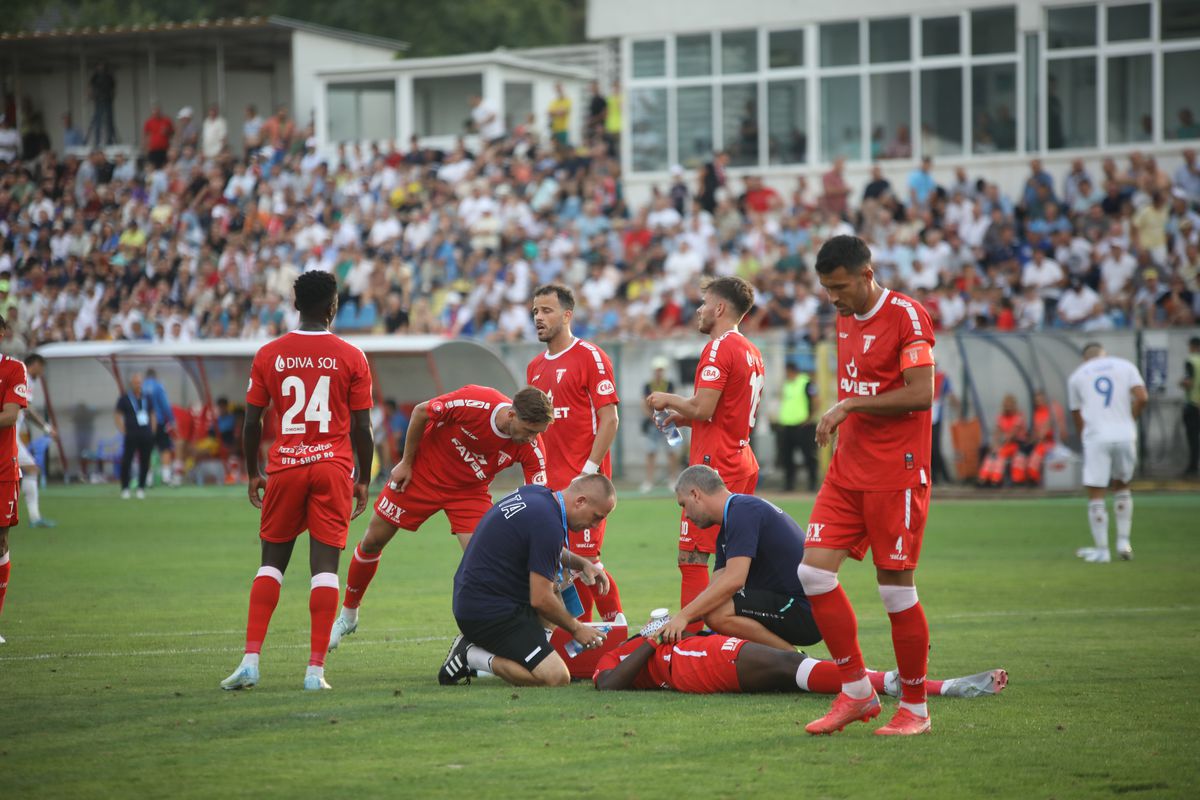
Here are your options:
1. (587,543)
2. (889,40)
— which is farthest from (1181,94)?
(587,543)

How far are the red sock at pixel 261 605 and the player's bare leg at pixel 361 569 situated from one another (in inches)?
60.8

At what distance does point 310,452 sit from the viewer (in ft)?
28.3

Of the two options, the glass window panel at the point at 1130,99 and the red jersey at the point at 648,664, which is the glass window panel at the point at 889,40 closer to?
the glass window panel at the point at 1130,99

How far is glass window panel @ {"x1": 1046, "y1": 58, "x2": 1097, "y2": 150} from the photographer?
3142 centimetres

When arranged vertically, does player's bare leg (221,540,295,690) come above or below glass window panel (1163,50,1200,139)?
below

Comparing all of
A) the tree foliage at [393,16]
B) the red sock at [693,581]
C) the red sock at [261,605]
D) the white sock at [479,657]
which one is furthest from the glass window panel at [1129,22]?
the tree foliage at [393,16]

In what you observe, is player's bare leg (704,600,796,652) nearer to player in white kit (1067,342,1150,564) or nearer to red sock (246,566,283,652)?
red sock (246,566,283,652)

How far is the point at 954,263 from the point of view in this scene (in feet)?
91.5

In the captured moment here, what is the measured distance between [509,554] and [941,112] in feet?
86.2

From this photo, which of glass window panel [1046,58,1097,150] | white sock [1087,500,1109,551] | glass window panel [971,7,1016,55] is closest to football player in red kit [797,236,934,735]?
white sock [1087,500,1109,551]

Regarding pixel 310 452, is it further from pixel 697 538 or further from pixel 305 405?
pixel 697 538

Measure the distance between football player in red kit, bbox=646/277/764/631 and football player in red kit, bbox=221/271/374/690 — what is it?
2132mm

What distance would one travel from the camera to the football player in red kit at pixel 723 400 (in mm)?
9703

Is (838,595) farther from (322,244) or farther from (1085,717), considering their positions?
(322,244)
